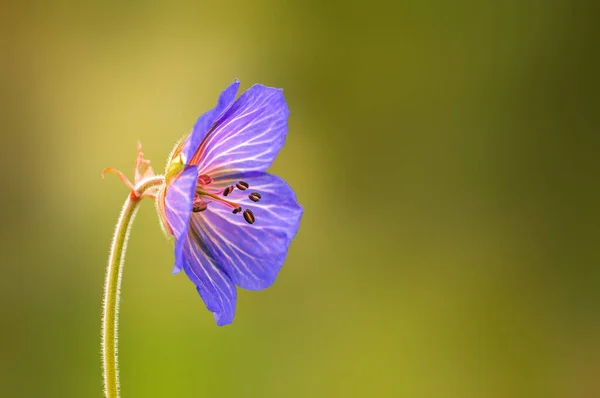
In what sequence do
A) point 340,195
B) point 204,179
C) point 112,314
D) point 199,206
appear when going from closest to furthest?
point 112,314
point 199,206
point 204,179
point 340,195

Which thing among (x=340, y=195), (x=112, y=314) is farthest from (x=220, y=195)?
(x=340, y=195)

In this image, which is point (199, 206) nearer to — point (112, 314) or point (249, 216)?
point (249, 216)

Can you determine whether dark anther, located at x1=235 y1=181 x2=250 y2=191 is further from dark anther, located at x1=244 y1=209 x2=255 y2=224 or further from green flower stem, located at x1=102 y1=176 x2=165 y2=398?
green flower stem, located at x1=102 y1=176 x2=165 y2=398

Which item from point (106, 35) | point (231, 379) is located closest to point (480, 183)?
point (231, 379)

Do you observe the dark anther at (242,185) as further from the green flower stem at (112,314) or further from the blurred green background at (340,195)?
the blurred green background at (340,195)

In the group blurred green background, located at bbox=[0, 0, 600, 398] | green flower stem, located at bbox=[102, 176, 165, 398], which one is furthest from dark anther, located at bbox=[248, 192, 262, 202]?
blurred green background, located at bbox=[0, 0, 600, 398]

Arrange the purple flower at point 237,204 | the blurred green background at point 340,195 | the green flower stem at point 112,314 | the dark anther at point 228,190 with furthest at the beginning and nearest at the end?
1. the blurred green background at point 340,195
2. the dark anther at point 228,190
3. the purple flower at point 237,204
4. the green flower stem at point 112,314

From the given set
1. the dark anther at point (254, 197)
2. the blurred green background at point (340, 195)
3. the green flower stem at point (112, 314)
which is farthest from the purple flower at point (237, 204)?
the blurred green background at point (340, 195)
